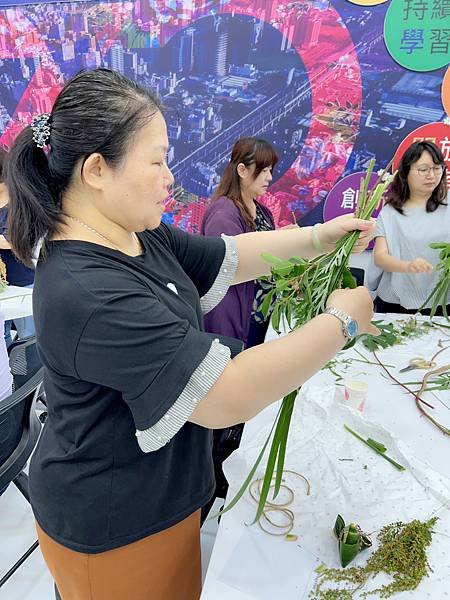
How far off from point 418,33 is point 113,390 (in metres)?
2.69

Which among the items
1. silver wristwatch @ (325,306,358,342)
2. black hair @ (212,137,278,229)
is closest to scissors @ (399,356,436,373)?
black hair @ (212,137,278,229)

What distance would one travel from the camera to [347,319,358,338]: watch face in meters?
0.80

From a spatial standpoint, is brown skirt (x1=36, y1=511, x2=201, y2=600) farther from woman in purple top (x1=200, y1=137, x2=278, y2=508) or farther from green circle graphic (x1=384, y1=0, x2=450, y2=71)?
green circle graphic (x1=384, y1=0, x2=450, y2=71)

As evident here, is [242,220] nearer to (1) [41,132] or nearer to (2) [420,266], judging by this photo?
(2) [420,266]

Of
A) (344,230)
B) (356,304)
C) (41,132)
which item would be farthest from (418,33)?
(41,132)

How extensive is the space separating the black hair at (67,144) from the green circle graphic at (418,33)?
230 centimetres

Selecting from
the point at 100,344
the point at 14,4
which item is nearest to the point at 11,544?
the point at 100,344

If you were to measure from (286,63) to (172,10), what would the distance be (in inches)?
31.4

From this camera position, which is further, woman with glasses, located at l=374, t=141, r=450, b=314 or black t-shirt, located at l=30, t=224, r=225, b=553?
woman with glasses, located at l=374, t=141, r=450, b=314

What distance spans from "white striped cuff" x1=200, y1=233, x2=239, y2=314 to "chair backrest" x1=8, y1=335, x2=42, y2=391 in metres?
1.13

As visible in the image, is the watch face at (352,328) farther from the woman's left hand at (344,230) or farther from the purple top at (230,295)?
the purple top at (230,295)

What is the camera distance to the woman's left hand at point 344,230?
3.50 ft

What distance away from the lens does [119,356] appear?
69cm

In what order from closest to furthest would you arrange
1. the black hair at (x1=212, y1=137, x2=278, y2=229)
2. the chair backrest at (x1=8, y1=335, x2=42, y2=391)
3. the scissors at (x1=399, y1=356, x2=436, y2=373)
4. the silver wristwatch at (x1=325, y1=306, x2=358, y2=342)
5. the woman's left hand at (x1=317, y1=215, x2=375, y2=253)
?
the silver wristwatch at (x1=325, y1=306, x2=358, y2=342), the woman's left hand at (x1=317, y1=215, x2=375, y2=253), the scissors at (x1=399, y1=356, x2=436, y2=373), the chair backrest at (x1=8, y1=335, x2=42, y2=391), the black hair at (x1=212, y1=137, x2=278, y2=229)
